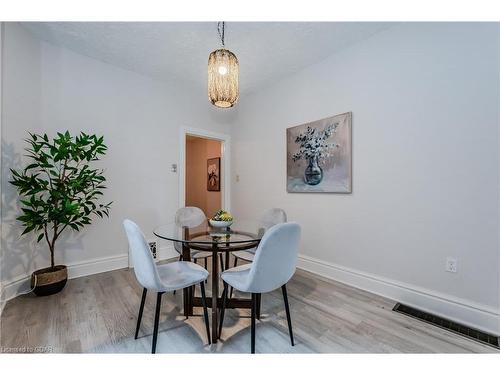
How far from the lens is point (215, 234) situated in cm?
176

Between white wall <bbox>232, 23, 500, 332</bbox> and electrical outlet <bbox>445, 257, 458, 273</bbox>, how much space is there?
0.03 m

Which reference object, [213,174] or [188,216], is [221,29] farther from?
[213,174]

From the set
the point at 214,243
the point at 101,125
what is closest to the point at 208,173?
the point at 101,125

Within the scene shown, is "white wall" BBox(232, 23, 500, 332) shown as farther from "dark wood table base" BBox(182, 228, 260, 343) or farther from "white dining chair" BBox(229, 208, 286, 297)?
"dark wood table base" BBox(182, 228, 260, 343)

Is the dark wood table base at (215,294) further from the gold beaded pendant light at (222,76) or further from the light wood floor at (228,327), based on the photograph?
the gold beaded pendant light at (222,76)

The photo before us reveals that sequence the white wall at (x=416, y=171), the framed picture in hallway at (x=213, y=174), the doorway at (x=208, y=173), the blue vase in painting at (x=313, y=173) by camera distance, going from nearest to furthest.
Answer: the white wall at (x=416, y=171) → the blue vase in painting at (x=313, y=173) → the doorway at (x=208, y=173) → the framed picture in hallway at (x=213, y=174)

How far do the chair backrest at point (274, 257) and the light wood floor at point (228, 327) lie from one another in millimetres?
487

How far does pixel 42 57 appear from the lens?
2357 millimetres

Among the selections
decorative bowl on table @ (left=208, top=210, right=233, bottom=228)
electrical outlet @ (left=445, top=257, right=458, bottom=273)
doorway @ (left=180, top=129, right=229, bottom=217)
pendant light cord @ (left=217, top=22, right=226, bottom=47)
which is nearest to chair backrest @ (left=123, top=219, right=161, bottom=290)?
decorative bowl on table @ (left=208, top=210, right=233, bottom=228)

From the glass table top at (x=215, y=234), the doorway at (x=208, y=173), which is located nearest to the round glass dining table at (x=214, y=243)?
the glass table top at (x=215, y=234)

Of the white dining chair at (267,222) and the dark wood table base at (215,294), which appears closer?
the dark wood table base at (215,294)

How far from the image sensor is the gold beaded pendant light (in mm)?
1721

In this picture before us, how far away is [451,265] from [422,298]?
379mm

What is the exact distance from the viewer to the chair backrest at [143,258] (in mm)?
1275
